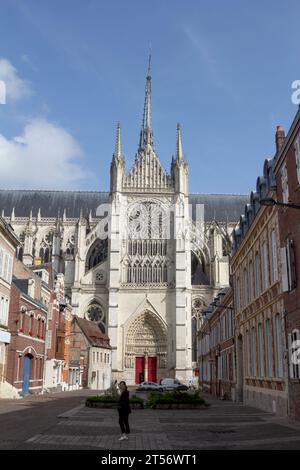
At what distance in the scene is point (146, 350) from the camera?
60.0 m

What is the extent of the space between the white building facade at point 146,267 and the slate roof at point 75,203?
7.80 m

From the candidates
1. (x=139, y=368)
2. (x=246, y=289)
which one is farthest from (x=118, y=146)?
(x=246, y=289)

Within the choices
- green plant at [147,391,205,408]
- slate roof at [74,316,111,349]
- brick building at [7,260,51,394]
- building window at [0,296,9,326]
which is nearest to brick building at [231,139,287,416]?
green plant at [147,391,205,408]

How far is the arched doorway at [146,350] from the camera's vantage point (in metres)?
59.6

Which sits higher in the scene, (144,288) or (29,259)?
(29,259)

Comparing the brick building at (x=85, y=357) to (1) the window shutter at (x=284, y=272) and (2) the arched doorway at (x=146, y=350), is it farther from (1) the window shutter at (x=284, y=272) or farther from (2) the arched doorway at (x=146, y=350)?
(1) the window shutter at (x=284, y=272)

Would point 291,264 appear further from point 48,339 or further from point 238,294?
point 48,339

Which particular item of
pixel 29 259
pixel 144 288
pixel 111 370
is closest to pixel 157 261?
pixel 144 288

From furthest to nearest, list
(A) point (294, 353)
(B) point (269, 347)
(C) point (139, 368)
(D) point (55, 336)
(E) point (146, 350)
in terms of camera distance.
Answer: (C) point (139, 368), (E) point (146, 350), (D) point (55, 336), (B) point (269, 347), (A) point (294, 353)

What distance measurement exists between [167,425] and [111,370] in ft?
141

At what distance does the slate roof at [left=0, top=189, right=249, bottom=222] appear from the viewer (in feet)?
252

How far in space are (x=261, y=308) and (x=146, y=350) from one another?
40491mm
